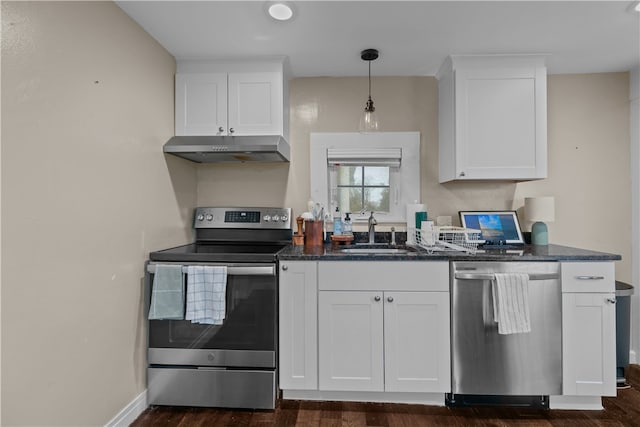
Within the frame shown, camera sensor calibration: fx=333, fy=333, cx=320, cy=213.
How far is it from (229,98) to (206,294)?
1.35 m

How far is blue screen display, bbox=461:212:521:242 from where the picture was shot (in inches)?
99.3

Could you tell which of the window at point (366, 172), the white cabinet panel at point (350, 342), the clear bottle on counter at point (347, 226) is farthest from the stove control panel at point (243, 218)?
the white cabinet panel at point (350, 342)

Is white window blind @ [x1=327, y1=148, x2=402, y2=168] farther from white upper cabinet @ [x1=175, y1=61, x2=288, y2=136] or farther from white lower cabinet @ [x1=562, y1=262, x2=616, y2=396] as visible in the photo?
white lower cabinet @ [x1=562, y1=262, x2=616, y2=396]

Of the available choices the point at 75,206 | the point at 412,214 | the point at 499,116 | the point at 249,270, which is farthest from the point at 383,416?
the point at 499,116

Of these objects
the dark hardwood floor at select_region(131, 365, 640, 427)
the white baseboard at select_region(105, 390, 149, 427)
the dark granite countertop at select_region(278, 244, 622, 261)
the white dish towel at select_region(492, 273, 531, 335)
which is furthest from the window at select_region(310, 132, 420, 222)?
the white baseboard at select_region(105, 390, 149, 427)

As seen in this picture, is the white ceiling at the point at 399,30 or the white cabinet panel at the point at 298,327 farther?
the white cabinet panel at the point at 298,327

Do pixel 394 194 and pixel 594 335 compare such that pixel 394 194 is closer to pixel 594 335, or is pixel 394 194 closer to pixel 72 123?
pixel 594 335

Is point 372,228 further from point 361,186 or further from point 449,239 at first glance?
point 449,239

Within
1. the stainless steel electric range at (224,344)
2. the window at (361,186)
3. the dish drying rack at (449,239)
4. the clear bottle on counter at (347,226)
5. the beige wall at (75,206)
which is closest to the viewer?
the beige wall at (75,206)

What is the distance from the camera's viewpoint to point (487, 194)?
2658 mm

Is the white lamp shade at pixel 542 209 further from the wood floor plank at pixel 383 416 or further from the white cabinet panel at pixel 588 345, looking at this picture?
the wood floor plank at pixel 383 416

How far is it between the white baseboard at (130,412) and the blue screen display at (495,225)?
2465 mm

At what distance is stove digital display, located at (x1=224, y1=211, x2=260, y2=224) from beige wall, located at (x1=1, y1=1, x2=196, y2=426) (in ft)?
2.00

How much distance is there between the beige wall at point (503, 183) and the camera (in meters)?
2.59
